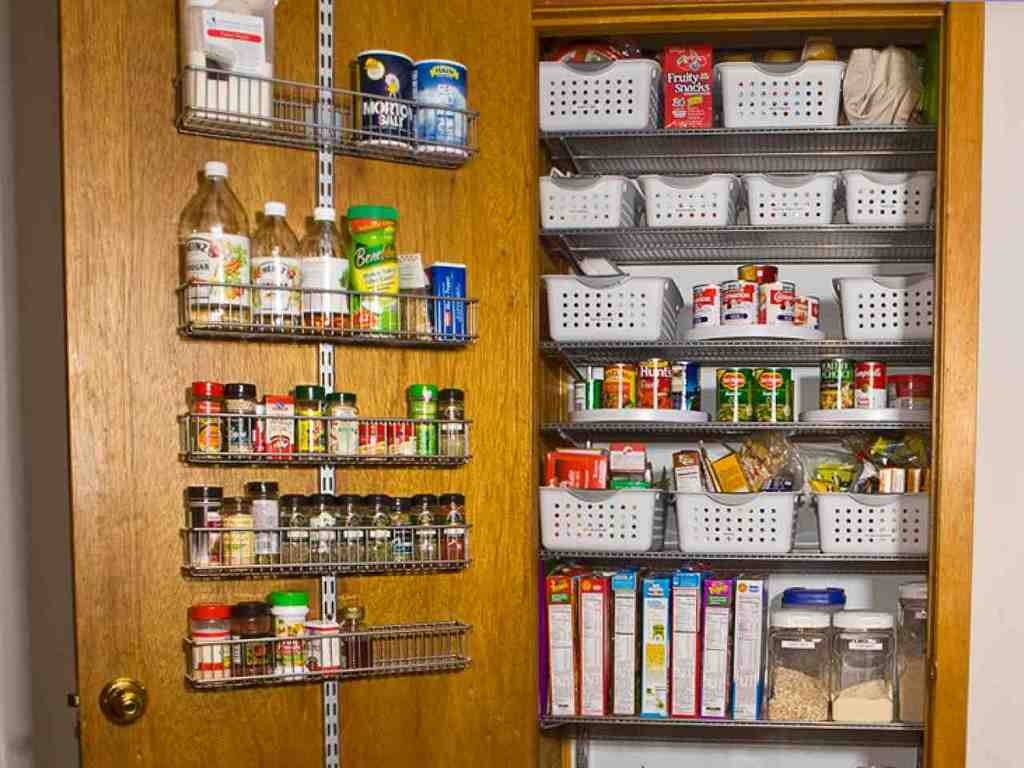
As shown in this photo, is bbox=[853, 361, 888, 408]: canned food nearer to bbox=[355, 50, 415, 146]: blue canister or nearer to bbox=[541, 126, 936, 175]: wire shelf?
bbox=[541, 126, 936, 175]: wire shelf

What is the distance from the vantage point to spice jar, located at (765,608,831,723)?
84.0 inches

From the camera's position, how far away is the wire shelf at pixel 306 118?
1693 millimetres

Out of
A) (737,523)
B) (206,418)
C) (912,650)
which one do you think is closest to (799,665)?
(912,650)

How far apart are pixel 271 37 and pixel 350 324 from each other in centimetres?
51

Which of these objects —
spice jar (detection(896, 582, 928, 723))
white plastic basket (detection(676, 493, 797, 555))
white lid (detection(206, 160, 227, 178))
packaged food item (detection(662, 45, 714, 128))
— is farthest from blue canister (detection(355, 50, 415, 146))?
spice jar (detection(896, 582, 928, 723))

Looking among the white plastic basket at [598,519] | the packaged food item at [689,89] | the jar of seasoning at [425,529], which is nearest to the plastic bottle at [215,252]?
the jar of seasoning at [425,529]

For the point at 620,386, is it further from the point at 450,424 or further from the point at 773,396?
the point at 450,424

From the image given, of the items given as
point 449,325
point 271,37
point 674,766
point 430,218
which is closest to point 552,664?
point 674,766

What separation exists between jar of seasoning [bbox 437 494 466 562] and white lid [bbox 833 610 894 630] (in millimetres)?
826

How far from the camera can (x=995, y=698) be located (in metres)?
1.90

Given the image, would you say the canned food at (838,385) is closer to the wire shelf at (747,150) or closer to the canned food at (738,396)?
the canned food at (738,396)

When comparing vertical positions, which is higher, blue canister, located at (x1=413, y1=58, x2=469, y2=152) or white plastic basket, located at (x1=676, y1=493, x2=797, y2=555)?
blue canister, located at (x1=413, y1=58, x2=469, y2=152)

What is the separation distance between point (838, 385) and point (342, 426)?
1.04 metres

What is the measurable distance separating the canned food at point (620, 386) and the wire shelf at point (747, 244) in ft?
0.95
